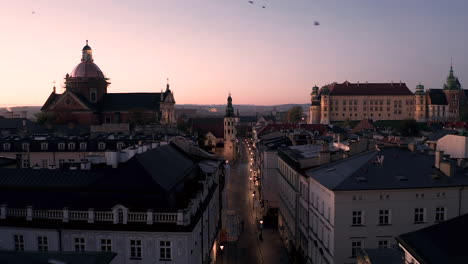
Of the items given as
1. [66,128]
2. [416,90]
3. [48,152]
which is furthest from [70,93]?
[416,90]

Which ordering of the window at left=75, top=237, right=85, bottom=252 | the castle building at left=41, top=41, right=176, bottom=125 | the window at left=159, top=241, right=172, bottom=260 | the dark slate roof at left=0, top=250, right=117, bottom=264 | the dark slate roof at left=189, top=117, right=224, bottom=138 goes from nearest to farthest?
the dark slate roof at left=0, top=250, right=117, bottom=264
the window at left=159, top=241, right=172, bottom=260
the window at left=75, top=237, right=85, bottom=252
the castle building at left=41, top=41, right=176, bottom=125
the dark slate roof at left=189, top=117, right=224, bottom=138

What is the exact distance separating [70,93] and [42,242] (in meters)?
87.4

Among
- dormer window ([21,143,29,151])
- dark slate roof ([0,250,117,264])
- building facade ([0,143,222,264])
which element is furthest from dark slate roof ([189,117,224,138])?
dark slate roof ([0,250,117,264])

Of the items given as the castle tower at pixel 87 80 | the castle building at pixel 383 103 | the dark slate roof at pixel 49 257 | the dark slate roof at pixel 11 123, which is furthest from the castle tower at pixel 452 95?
the dark slate roof at pixel 49 257

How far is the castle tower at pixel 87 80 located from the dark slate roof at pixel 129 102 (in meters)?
2.11

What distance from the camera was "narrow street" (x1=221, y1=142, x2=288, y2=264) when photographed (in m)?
37.6

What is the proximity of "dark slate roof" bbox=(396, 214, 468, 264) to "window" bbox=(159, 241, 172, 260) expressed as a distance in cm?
1080

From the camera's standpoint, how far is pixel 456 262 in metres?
13.5

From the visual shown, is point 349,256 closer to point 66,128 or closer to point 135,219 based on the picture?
point 135,219

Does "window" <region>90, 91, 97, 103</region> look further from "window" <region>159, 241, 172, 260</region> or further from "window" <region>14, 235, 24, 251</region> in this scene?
"window" <region>159, 241, 172, 260</region>

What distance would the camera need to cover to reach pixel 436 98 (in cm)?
16975

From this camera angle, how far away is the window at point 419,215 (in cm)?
2656

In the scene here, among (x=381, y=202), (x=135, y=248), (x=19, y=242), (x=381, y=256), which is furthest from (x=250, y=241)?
(x=381, y=256)

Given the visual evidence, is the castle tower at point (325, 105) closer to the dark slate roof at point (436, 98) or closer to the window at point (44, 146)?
the dark slate roof at point (436, 98)
